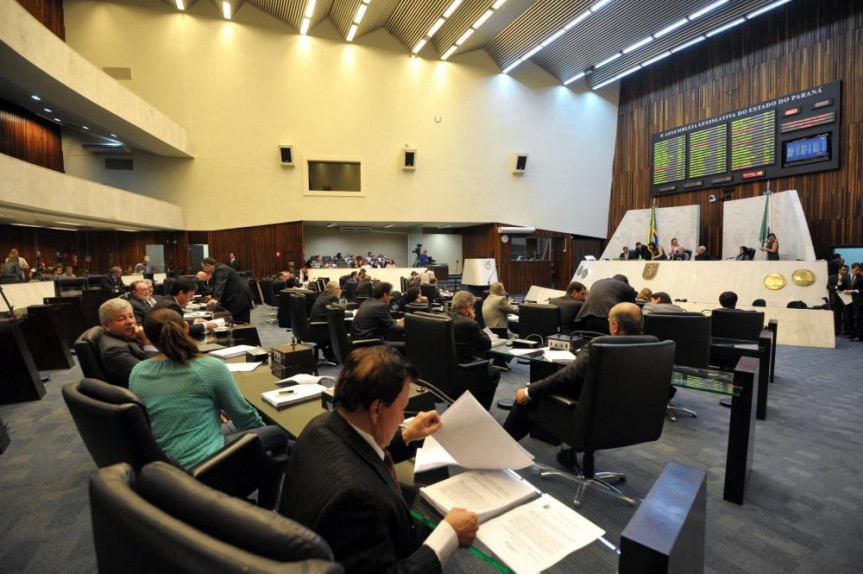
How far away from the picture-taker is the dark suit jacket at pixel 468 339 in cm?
359

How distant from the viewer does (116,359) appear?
268 cm

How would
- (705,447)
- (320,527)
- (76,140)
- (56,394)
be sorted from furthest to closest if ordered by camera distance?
1. (76,140)
2. (56,394)
3. (705,447)
4. (320,527)

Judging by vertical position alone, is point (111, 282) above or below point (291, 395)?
above

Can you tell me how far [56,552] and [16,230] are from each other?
13.6m

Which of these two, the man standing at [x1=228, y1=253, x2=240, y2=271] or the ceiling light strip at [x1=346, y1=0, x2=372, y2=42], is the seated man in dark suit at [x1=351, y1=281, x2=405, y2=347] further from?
the ceiling light strip at [x1=346, y1=0, x2=372, y2=42]

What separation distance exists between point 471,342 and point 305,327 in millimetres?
2955

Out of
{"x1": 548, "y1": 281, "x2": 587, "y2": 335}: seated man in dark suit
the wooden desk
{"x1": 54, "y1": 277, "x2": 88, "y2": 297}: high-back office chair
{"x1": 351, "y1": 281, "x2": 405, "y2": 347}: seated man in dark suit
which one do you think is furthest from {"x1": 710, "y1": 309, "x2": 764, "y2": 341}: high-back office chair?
{"x1": 54, "y1": 277, "x2": 88, "y2": 297}: high-back office chair

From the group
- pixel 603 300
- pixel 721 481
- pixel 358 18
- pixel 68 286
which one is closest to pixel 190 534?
pixel 721 481

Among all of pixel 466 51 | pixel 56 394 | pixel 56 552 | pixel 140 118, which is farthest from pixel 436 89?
pixel 56 552

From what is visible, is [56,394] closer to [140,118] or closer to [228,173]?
[140,118]

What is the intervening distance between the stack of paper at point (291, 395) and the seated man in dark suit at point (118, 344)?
106 centimetres

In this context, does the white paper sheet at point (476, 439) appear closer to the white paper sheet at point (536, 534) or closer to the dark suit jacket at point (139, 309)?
the white paper sheet at point (536, 534)

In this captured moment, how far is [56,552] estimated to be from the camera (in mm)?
2158

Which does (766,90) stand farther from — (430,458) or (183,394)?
(183,394)
